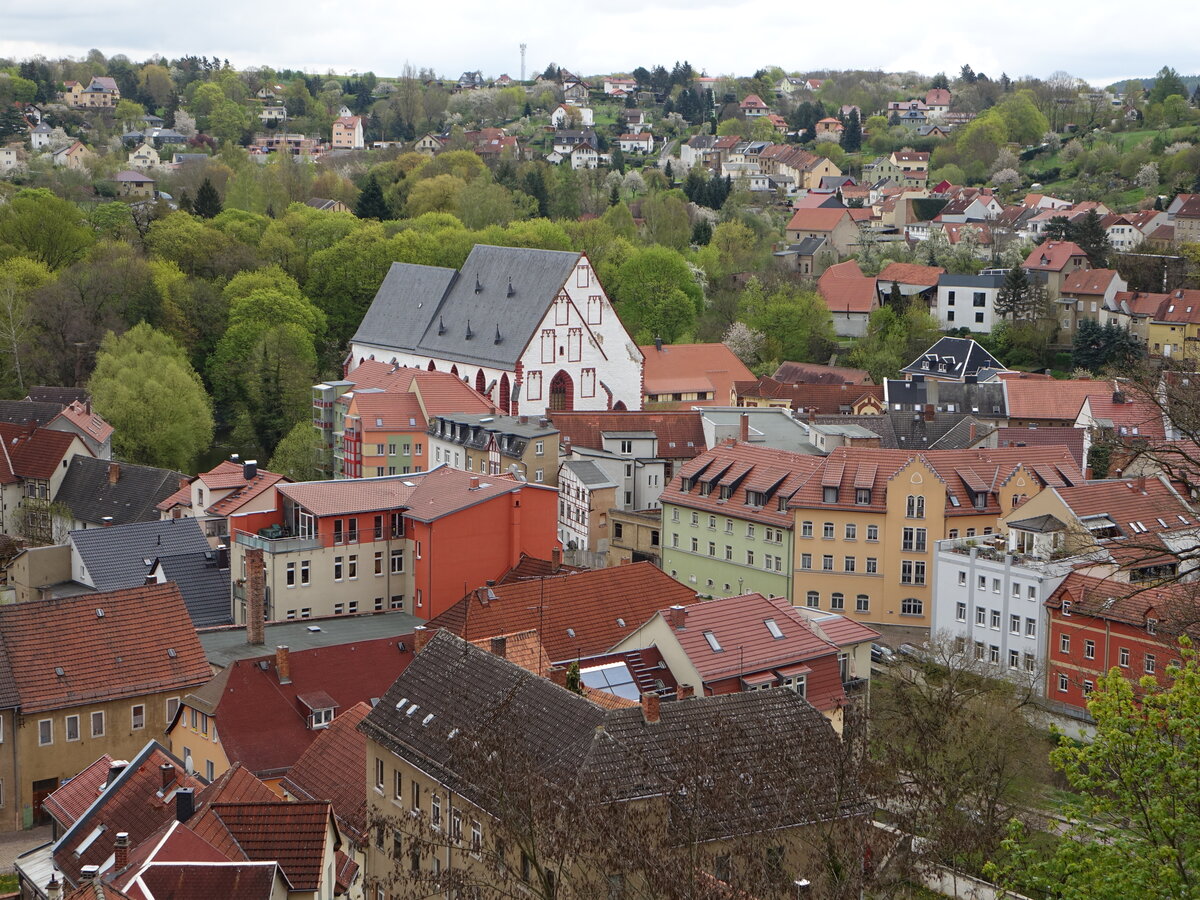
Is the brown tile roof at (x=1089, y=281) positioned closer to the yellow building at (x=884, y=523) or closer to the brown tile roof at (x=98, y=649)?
the yellow building at (x=884, y=523)

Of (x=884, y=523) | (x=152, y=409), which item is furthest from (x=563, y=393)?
(x=884, y=523)

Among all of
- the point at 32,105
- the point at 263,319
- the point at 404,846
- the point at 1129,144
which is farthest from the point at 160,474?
the point at 32,105

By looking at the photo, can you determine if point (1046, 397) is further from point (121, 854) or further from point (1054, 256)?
point (121, 854)

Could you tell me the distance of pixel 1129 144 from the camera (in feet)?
497

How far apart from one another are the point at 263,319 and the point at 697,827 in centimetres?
6639

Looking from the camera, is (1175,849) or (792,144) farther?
(792,144)

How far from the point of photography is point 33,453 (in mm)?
60969

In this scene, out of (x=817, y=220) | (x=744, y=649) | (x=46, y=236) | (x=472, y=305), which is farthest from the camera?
(x=817, y=220)

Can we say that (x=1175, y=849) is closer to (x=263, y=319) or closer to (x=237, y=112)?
(x=263, y=319)

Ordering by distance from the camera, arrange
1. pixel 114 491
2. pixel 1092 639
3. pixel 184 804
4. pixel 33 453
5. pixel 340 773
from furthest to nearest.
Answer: pixel 33 453
pixel 114 491
pixel 1092 639
pixel 340 773
pixel 184 804

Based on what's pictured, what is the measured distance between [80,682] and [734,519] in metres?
23.8

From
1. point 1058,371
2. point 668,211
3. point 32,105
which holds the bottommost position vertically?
point 1058,371

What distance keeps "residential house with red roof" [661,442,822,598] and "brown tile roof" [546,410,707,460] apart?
6.18 m

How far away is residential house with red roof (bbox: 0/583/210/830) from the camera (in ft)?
106
